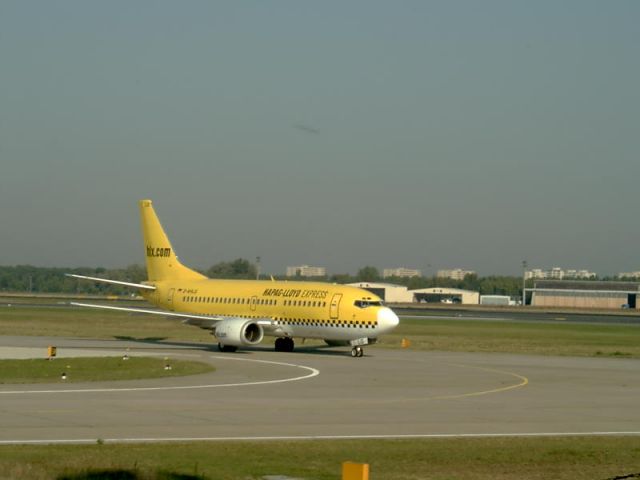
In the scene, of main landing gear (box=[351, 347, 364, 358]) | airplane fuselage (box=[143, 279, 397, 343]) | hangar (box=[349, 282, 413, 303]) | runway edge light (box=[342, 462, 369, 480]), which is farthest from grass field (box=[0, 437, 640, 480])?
hangar (box=[349, 282, 413, 303])

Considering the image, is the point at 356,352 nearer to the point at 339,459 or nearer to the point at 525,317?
the point at 339,459

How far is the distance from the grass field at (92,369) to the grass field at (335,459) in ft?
47.3

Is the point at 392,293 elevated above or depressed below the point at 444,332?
above

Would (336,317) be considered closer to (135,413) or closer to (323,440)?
(135,413)

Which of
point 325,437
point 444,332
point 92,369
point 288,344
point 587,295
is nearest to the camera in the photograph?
point 325,437

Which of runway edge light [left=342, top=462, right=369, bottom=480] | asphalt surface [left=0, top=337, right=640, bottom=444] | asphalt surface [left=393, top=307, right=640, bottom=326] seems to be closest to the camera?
runway edge light [left=342, top=462, right=369, bottom=480]

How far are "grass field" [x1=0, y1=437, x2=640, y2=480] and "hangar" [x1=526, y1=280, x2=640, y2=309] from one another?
14800 centimetres

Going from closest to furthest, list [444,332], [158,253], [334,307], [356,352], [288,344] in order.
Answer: [356,352], [334,307], [288,344], [158,253], [444,332]

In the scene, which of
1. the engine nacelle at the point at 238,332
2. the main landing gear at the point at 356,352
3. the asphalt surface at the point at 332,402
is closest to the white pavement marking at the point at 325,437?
the asphalt surface at the point at 332,402

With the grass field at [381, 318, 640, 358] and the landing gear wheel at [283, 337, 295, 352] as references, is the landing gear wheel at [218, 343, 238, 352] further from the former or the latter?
the grass field at [381, 318, 640, 358]

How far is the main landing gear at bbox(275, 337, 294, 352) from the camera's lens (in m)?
52.3

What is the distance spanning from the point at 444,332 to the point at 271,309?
23864mm

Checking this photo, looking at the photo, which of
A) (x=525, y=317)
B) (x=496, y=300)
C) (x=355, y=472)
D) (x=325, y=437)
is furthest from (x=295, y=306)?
(x=496, y=300)

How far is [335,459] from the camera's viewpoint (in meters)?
19.6
